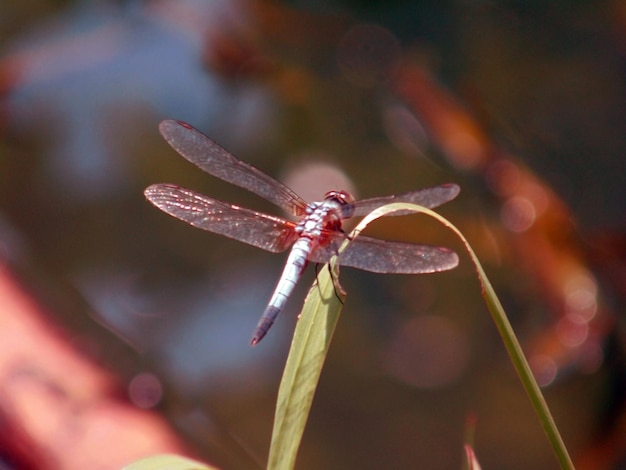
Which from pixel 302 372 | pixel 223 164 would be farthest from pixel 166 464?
pixel 223 164

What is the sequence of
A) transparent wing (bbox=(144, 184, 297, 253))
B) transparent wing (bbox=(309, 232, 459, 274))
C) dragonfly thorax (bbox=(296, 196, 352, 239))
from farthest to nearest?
dragonfly thorax (bbox=(296, 196, 352, 239))
transparent wing (bbox=(144, 184, 297, 253))
transparent wing (bbox=(309, 232, 459, 274))

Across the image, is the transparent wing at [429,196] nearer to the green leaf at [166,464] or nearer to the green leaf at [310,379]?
the green leaf at [310,379]

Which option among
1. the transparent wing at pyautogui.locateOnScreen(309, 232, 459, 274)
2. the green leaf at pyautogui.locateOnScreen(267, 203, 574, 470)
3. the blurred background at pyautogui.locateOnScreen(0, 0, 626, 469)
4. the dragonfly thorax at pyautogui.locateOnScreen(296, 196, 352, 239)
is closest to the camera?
the green leaf at pyautogui.locateOnScreen(267, 203, 574, 470)

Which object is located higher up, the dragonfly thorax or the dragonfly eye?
the dragonfly eye

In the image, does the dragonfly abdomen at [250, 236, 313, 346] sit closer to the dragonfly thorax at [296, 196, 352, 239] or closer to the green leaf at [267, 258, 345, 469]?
the dragonfly thorax at [296, 196, 352, 239]

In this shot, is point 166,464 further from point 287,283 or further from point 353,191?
point 353,191

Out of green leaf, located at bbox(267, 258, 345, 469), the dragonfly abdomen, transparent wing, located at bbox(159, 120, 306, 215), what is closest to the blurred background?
the dragonfly abdomen

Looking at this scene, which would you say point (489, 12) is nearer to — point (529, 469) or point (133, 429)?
point (529, 469)

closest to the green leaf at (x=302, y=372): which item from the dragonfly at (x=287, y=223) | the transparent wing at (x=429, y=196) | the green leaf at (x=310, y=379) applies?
the green leaf at (x=310, y=379)

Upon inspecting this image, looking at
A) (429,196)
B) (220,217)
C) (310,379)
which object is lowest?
(220,217)
